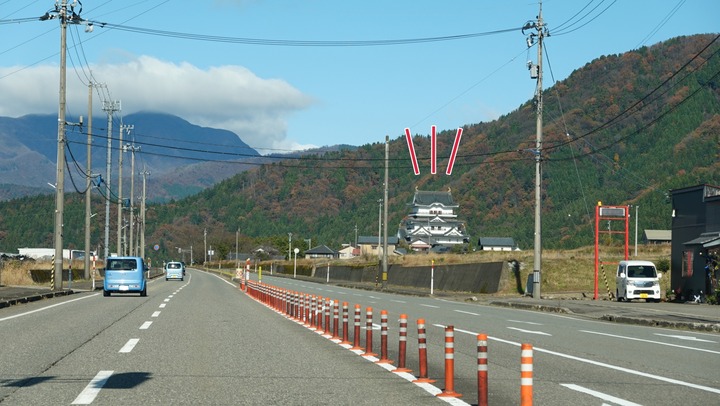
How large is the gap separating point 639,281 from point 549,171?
11483 cm

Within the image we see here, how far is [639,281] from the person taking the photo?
37.0m

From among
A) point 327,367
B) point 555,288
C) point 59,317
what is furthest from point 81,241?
point 327,367

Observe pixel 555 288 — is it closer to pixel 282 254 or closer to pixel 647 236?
pixel 647 236

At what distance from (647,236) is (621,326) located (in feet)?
312

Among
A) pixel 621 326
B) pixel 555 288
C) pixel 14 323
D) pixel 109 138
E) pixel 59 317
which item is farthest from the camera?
pixel 109 138

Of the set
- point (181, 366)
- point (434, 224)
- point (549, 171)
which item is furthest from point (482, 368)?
point (549, 171)

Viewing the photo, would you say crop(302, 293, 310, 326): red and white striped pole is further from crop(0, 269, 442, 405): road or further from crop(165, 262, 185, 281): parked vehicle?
crop(165, 262, 185, 281): parked vehicle

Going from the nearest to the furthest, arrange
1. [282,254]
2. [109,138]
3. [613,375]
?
[613,375]
[109,138]
[282,254]

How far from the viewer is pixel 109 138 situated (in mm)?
65188

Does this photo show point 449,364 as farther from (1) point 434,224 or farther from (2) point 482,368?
(1) point 434,224

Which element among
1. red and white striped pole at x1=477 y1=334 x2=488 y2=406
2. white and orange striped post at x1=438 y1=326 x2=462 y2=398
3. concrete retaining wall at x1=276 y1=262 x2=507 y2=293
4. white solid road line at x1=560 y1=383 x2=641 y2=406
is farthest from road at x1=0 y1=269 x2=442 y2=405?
concrete retaining wall at x1=276 y1=262 x2=507 y2=293

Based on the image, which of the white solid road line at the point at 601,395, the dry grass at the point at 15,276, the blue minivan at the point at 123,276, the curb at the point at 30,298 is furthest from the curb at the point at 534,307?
the dry grass at the point at 15,276

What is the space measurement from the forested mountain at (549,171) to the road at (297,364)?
93.8m

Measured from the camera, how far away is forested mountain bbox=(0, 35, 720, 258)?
133 m
